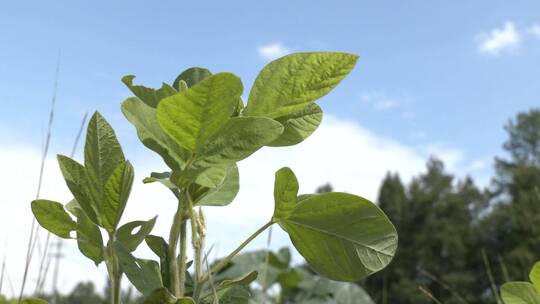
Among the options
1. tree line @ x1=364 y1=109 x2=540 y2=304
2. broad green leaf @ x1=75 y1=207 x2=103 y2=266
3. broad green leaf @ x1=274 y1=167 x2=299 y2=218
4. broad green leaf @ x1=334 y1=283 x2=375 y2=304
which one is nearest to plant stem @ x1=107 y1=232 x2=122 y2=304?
broad green leaf @ x1=75 y1=207 x2=103 y2=266

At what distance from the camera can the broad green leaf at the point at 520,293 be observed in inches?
29.1

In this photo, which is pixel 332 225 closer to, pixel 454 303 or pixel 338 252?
pixel 338 252

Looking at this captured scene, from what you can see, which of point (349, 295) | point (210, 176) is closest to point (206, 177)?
point (210, 176)

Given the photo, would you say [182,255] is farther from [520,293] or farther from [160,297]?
[520,293]

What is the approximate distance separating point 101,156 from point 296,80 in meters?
0.16

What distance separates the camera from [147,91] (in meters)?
0.50

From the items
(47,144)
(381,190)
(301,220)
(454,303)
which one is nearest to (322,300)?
(47,144)

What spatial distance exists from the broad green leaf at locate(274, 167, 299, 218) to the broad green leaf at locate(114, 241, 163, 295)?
11cm

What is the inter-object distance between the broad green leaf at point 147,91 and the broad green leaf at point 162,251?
11 centimetres

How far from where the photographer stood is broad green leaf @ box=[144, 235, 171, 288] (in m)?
0.52

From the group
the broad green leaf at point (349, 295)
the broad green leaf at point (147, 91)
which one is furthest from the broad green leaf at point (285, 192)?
the broad green leaf at point (349, 295)

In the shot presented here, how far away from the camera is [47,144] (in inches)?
54.9

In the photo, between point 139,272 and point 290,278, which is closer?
point 139,272

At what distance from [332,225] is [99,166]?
185 mm
